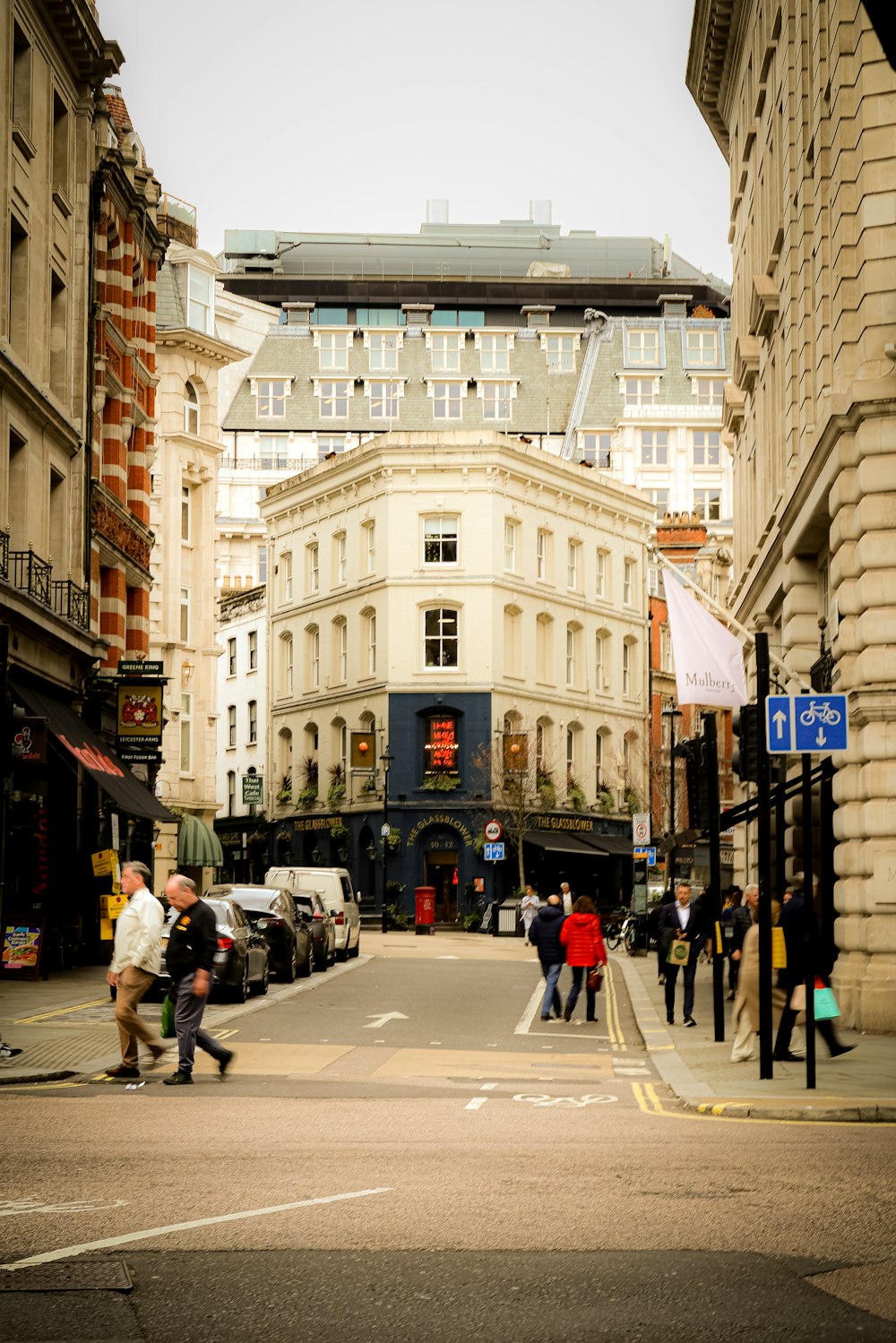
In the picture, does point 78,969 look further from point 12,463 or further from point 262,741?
point 262,741

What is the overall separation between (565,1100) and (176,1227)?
7215mm

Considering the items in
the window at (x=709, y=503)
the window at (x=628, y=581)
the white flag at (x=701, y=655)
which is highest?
the window at (x=709, y=503)

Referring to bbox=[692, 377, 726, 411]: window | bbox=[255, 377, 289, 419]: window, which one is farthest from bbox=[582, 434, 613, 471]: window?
bbox=[255, 377, 289, 419]: window

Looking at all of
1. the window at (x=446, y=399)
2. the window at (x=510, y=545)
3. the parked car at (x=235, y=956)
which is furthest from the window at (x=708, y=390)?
the parked car at (x=235, y=956)

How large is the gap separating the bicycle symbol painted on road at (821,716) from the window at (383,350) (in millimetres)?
80613

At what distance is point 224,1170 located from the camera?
9812mm

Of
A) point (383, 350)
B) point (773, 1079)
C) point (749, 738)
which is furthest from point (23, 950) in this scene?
point (383, 350)

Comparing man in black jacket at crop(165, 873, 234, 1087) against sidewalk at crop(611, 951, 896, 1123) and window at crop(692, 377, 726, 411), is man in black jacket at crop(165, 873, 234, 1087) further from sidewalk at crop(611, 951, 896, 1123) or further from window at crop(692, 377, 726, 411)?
window at crop(692, 377, 726, 411)

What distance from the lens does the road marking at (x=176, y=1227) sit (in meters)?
7.25

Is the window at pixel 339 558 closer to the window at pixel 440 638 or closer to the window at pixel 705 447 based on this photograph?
the window at pixel 440 638

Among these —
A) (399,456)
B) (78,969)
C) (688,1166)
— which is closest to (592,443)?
(399,456)

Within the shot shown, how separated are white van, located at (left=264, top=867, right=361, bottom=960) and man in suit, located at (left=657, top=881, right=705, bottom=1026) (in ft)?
48.0

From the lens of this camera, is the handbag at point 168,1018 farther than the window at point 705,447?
No

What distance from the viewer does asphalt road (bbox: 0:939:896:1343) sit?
6438 millimetres
